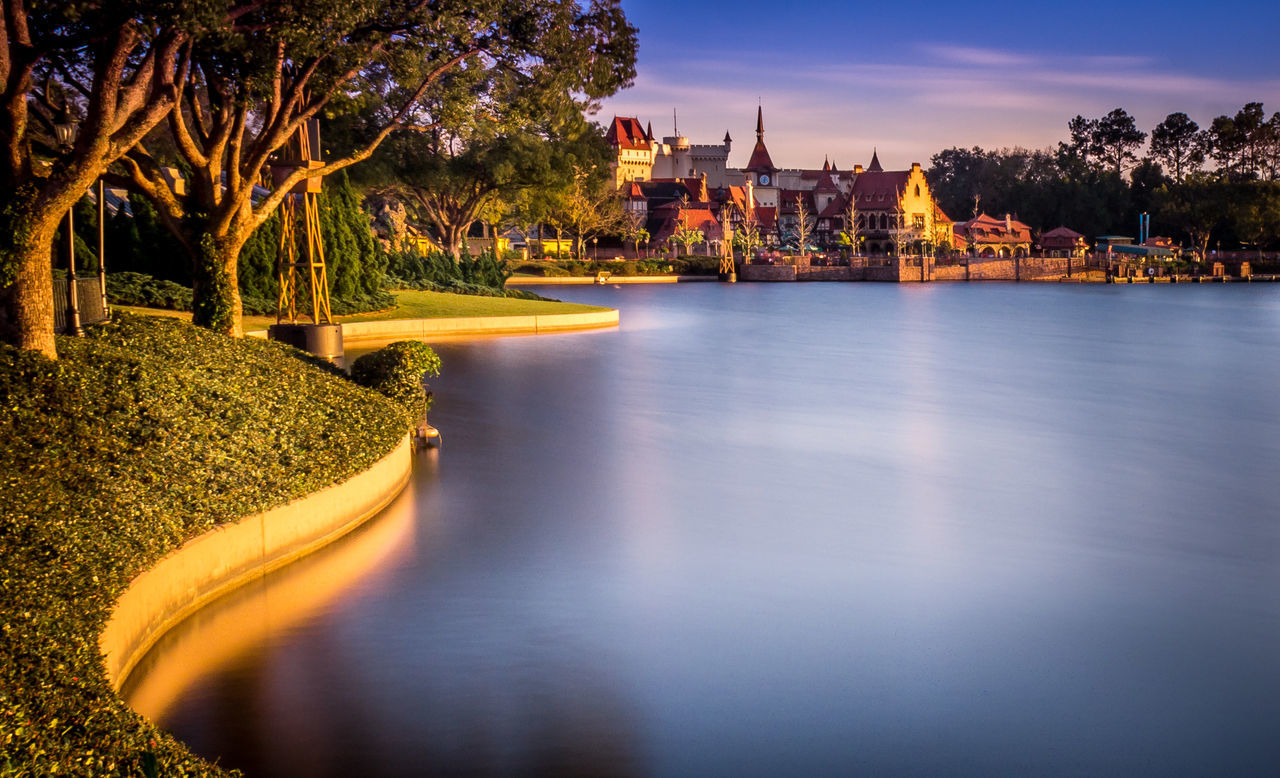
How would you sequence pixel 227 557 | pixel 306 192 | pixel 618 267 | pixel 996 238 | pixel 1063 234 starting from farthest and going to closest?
pixel 996 238, pixel 1063 234, pixel 618 267, pixel 306 192, pixel 227 557

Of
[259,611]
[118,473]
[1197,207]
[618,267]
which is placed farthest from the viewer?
[1197,207]

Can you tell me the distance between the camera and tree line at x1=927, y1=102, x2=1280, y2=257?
Result: 102m

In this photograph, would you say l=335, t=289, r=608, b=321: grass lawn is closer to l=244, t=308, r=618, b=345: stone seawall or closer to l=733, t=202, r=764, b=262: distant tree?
l=244, t=308, r=618, b=345: stone seawall

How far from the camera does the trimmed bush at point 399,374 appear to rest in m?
13.8

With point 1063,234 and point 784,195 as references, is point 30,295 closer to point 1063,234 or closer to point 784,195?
point 1063,234

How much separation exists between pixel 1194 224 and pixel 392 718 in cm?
11624

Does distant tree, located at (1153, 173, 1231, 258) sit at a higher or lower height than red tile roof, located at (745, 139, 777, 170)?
lower

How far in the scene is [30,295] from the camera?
30.9 feet

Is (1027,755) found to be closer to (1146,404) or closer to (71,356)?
(71,356)

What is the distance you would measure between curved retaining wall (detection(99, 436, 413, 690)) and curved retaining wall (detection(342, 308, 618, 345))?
1583 centimetres

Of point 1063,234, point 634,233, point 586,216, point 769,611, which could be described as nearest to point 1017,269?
point 1063,234

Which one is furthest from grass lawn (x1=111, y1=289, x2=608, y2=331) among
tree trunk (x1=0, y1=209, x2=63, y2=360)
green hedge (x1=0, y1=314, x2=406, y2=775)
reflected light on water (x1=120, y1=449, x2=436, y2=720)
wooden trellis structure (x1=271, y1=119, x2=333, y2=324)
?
reflected light on water (x1=120, y1=449, x2=436, y2=720)

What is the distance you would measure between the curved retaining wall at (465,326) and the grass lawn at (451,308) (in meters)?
0.42

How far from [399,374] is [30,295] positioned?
4867mm
